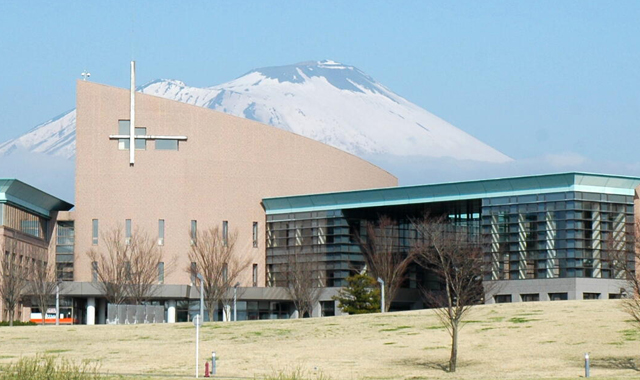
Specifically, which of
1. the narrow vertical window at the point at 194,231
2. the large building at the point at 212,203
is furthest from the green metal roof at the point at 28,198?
the narrow vertical window at the point at 194,231

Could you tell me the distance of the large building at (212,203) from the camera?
312 feet

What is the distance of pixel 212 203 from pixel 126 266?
9065 millimetres

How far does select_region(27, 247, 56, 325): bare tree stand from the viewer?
92.0m

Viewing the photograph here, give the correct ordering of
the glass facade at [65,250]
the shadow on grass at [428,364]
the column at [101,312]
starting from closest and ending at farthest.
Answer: the shadow on grass at [428,364] < the column at [101,312] < the glass facade at [65,250]

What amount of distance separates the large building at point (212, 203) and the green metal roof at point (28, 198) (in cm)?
15

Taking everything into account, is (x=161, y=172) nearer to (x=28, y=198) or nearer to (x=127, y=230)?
(x=127, y=230)

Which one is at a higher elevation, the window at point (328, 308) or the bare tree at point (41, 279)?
the bare tree at point (41, 279)

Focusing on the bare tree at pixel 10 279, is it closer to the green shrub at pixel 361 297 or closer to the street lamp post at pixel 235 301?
the street lamp post at pixel 235 301

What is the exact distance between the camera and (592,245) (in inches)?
3369

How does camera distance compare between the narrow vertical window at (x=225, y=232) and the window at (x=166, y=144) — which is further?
the narrow vertical window at (x=225, y=232)

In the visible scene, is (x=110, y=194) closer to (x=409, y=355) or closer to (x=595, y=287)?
(x=595, y=287)

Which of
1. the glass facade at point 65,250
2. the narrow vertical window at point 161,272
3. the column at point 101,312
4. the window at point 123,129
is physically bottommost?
the column at point 101,312

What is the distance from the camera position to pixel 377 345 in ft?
186

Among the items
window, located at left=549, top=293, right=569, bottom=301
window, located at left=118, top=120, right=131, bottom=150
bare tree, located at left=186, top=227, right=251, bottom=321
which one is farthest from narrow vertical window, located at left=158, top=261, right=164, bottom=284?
window, located at left=549, top=293, right=569, bottom=301
